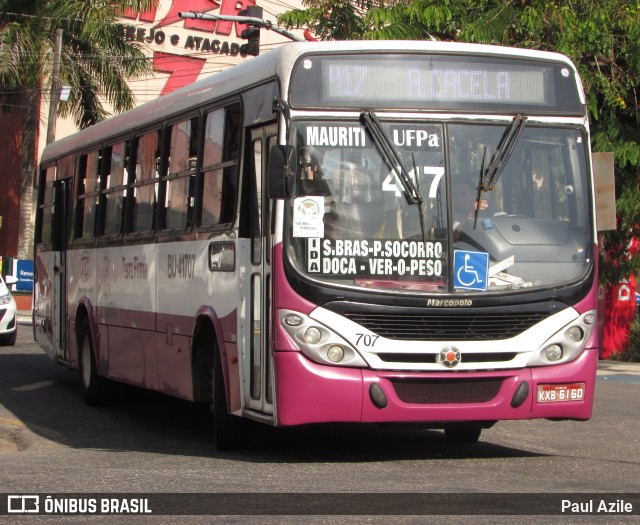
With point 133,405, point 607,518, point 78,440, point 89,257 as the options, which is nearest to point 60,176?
point 89,257

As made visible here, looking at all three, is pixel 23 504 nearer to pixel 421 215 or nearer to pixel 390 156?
pixel 421 215

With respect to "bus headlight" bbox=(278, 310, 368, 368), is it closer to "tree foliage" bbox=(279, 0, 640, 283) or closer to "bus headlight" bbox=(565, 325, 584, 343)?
"bus headlight" bbox=(565, 325, 584, 343)

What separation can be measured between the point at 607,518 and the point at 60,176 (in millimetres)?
11667

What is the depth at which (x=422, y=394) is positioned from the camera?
9.74 meters

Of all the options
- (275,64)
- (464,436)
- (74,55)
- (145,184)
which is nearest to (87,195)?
(145,184)

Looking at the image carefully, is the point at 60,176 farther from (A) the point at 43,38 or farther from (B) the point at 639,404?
(A) the point at 43,38

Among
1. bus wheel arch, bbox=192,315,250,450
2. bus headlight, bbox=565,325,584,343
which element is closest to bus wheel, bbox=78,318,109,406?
bus wheel arch, bbox=192,315,250,450

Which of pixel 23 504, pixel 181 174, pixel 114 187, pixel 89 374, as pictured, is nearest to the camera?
pixel 23 504

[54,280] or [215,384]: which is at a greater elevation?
[54,280]

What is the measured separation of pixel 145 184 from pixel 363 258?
4.36m

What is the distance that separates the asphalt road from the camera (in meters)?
8.38

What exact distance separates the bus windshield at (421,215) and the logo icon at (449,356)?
425 mm

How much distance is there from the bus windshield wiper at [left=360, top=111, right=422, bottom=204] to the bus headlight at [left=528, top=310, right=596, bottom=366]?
57.2 inches


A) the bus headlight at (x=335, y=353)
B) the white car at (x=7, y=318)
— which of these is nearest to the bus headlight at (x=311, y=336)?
the bus headlight at (x=335, y=353)
